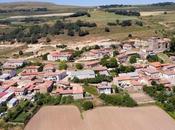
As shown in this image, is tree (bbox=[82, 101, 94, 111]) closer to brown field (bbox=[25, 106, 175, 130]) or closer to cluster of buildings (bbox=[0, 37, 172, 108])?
brown field (bbox=[25, 106, 175, 130])

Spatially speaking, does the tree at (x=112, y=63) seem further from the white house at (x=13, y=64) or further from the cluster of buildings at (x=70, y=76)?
the white house at (x=13, y=64)

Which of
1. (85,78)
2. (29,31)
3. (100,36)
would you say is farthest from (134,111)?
(29,31)

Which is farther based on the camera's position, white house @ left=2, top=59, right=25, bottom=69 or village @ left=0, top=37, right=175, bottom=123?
white house @ left=2, top=59, right=25, bottom=69

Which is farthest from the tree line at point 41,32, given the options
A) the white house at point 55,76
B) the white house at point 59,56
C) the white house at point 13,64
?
the white house at point 55,76

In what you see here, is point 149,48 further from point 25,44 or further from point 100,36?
point 25,44

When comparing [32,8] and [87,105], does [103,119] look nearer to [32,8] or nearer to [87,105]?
[87,105]

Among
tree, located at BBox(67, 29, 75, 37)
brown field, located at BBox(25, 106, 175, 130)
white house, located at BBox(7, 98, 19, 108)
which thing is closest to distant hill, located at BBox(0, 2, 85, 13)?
tree, located at BBox(67, 29, 75, 37)

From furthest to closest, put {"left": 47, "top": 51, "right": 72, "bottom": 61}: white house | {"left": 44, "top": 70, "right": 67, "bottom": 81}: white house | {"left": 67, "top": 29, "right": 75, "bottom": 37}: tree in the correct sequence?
{"left": 67, "top": 29, "right": 75, "bottom": 37}: tree, {"left": 47, "top": 51, "right": 72, "bottom": 61}: white house, {"left": 44, "top": 70, "right": 67, "bottom": 81}: white house

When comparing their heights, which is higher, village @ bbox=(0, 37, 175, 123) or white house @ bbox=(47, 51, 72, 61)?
village @ bbox=(0, 37, 175, 123)
